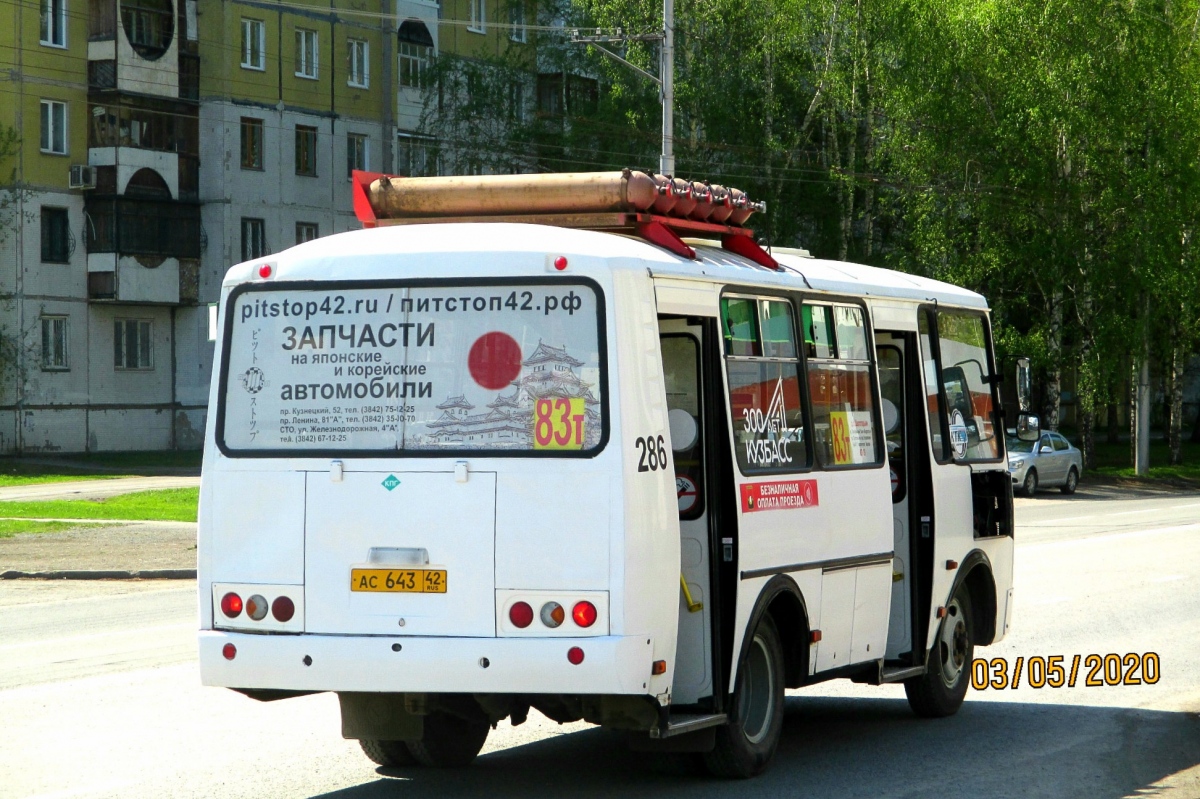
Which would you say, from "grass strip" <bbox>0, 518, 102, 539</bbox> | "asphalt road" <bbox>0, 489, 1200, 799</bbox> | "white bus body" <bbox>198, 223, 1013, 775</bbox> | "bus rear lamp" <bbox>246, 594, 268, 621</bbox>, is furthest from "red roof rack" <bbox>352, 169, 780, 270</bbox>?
"grass strip" <bbox>0, 518, 102, 539</bbox>

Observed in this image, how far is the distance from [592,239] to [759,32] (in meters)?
40.8

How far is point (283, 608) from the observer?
289 inches

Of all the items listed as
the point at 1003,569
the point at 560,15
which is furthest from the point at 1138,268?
the point at 1003,569

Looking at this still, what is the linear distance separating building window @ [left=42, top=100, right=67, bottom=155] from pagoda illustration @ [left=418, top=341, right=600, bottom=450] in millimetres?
44491

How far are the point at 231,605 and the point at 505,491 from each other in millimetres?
1330

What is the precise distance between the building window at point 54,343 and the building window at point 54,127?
15.7 feet

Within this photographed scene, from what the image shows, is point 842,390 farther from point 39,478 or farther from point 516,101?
point 516,101

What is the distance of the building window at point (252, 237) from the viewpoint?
52.9 m

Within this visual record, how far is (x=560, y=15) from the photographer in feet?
172

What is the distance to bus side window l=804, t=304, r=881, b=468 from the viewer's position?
8.88 m

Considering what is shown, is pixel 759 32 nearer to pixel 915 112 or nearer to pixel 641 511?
pixel 915 112

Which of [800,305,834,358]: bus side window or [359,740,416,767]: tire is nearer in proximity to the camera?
[359,740,416,767]: tire

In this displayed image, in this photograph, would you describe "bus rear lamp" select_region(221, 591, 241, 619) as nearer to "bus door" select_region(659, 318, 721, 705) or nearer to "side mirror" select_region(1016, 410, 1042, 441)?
"bus door" select_region(659, 318, 721, 705)
